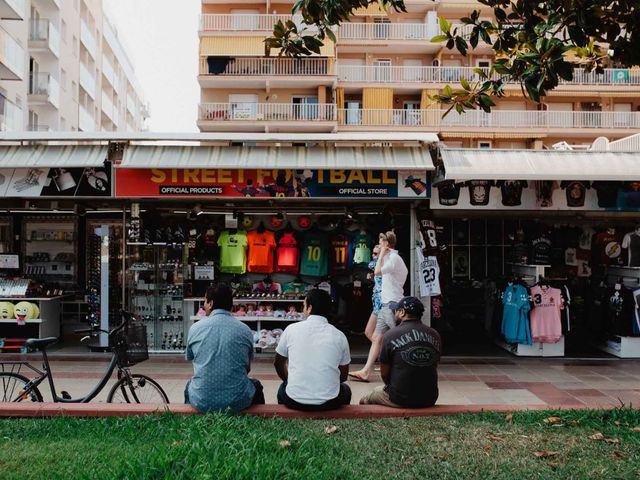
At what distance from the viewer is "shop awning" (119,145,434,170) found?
10.0 m

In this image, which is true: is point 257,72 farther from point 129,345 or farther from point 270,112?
point 129,345

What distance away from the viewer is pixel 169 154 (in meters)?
10.2

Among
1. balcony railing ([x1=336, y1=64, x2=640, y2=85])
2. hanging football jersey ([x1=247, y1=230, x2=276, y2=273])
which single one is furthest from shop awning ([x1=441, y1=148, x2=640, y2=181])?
balcony railing ([x1=336, y1=64, x2=640, y2=85])

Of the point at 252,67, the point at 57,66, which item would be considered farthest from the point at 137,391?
the point at 57,66

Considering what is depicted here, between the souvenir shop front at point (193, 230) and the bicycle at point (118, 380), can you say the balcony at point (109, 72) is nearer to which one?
the souvenir shop front at point (193, 230)

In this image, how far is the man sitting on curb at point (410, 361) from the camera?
19.0ft

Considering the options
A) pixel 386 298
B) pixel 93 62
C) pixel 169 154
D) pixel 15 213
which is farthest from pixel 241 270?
pixel 93 62

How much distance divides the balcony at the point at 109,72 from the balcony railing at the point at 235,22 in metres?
16.9

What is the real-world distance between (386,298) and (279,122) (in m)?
28.2

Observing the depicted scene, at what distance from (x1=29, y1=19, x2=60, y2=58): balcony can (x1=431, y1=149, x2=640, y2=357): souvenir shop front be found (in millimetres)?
28138

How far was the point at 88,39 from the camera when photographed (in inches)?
1745

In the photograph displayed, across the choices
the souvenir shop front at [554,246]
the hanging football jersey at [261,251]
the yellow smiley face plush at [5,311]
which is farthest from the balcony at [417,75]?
the yellow smiley face plush at [5,311]

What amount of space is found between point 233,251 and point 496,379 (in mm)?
5053

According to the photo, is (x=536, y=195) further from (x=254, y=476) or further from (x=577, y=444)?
(x=254, y=476)
